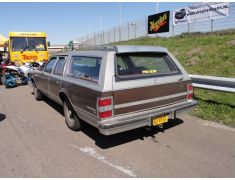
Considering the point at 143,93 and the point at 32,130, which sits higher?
the point at 143,93

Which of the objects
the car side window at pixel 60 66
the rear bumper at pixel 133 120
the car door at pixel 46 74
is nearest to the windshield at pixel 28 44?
the car door at pixel 46 74

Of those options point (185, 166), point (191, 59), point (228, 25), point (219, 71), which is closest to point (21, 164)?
point (185, 166)

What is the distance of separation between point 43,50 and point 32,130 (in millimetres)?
9012

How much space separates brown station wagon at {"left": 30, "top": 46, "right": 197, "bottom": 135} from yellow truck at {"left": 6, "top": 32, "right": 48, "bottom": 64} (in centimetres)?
841

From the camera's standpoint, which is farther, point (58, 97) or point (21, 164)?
point (58, 97)

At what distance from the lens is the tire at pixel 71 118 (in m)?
4.90

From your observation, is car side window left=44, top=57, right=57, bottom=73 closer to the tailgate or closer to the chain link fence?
the tailgate

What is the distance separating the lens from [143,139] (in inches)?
178

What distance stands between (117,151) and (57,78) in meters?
2.40

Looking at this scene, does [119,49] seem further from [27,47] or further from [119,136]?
[27,47]

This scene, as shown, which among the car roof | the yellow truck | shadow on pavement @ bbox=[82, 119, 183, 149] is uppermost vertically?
the yellow truck

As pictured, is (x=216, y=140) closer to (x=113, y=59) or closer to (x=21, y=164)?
(x=113, y=59)

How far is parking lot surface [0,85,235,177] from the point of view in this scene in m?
3.41

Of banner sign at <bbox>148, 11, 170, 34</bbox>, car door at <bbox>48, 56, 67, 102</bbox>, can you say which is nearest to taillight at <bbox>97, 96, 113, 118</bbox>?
car door at <bbox>48, 56, 67, 102</bbox>
